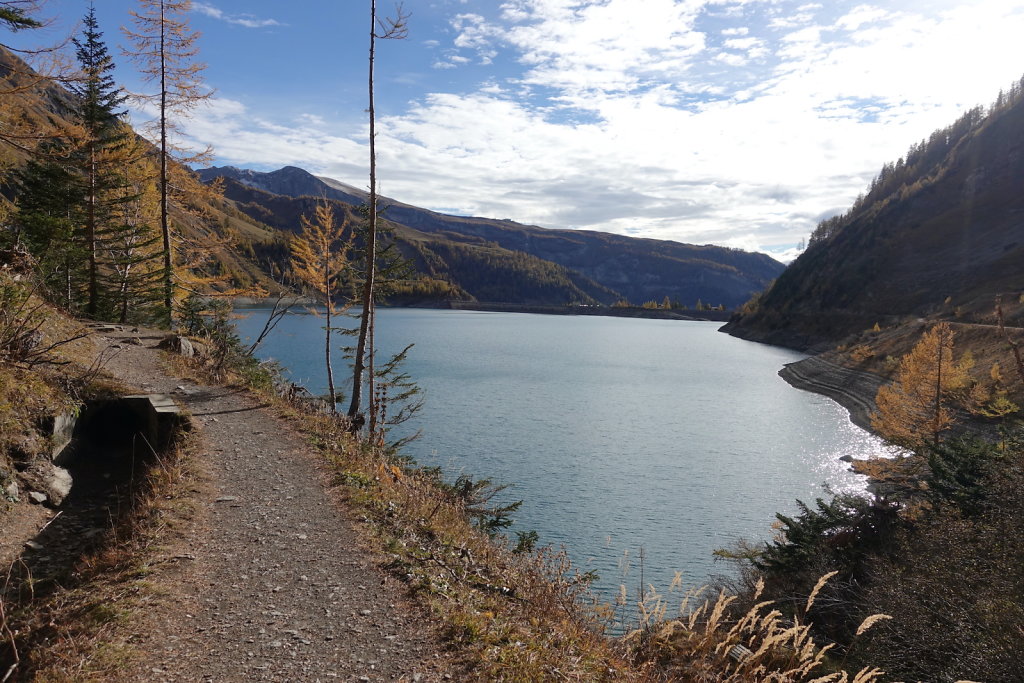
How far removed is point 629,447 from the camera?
35781 millimetres

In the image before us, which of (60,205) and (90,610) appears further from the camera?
(60,205)

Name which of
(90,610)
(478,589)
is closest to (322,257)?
(478,589)

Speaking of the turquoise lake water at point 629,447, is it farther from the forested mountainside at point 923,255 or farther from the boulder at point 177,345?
the forested mountainside at point 923,255

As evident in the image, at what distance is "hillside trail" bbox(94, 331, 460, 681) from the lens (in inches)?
227

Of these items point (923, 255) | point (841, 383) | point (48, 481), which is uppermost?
point (923, 255)

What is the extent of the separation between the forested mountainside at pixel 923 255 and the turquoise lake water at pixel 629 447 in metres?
46.9

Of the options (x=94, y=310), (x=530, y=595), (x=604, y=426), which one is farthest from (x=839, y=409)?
(x=94, y=310)

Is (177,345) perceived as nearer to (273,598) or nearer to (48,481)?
(48,481)

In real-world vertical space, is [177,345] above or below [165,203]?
below

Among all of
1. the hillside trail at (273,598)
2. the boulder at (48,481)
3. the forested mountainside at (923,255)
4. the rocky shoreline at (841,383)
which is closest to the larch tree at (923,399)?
the rocky shoreline at (841,383)

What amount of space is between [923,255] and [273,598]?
152 m

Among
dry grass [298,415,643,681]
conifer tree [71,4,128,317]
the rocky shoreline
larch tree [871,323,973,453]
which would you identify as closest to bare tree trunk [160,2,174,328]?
conifer tree [71,4,128,317]

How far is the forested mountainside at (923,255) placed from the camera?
4124 inches

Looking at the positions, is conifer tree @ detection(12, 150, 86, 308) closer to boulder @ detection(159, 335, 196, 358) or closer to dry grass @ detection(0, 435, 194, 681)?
boulder @ detection(159, 335, 196, 358)
